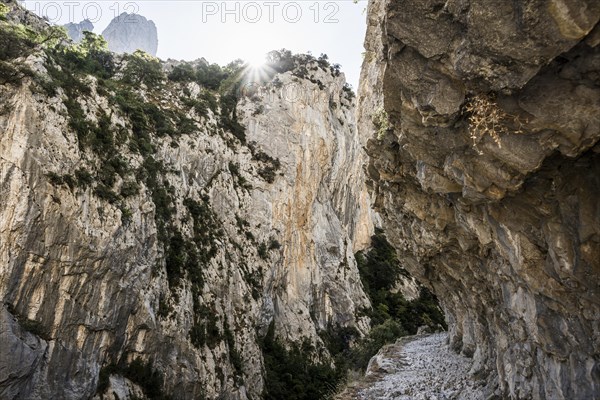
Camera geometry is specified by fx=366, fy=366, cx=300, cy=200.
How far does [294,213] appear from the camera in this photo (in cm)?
4678

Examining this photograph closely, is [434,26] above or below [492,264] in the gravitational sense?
above

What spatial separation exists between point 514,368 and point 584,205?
6767 millimetres

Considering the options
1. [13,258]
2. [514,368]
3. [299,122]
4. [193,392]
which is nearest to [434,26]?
[514,368]

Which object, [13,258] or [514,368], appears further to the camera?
[13,258]

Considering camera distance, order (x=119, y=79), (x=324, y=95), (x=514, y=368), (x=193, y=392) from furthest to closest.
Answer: (x=324, y=95)
(x=119, y=79)
(x=193, y=392)
(x=514, y=368)

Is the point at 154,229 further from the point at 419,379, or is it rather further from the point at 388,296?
the point at 388,296

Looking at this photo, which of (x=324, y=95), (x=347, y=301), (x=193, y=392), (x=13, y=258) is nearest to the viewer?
(x=13, y=258)

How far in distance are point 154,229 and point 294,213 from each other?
23.4 meters

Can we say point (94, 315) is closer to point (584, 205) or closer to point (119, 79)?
point (584, 205)

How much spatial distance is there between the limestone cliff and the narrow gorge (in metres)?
0.14

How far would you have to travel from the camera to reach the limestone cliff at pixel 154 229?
17.7 meters

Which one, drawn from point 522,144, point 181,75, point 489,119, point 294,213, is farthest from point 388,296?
point 489,119

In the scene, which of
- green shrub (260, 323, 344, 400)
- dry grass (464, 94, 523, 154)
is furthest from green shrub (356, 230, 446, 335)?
dry grass (464, 94, 523, 154)

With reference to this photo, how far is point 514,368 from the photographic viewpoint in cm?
1145
